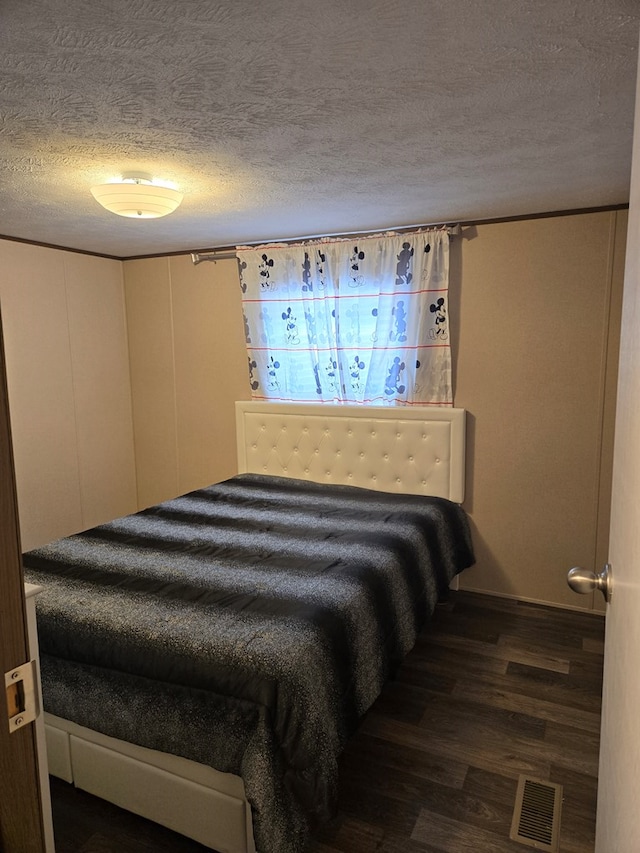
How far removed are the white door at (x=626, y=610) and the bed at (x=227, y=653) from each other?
2.80 ft

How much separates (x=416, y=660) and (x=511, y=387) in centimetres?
168

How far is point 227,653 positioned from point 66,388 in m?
3.13

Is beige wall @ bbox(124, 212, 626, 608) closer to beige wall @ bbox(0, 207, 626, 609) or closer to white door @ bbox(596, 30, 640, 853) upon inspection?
beige wall @ bbox(0, 207, 626, 609)

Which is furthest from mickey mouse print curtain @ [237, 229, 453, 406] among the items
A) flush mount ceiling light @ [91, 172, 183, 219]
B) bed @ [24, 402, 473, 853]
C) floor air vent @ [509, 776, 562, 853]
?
floor air vent @ [509, 776, 562, 853]

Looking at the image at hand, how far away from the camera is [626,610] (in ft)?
3.14

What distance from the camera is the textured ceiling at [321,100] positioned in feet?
4.22

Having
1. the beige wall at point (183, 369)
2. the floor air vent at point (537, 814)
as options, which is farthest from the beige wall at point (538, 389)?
the beige wall at point (183, 369)

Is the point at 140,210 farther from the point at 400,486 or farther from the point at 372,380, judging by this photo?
the point at 400,486

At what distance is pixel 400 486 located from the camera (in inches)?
146

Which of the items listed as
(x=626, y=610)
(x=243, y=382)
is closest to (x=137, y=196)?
(x=243, y=382)

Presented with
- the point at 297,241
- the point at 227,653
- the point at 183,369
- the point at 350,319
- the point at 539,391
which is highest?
the point at 297,241

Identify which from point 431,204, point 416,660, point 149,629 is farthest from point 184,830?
point 431,204

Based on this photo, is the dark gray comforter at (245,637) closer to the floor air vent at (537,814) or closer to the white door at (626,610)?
the floor air vent at (537,814)

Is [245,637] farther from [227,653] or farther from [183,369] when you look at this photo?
[183,369]
